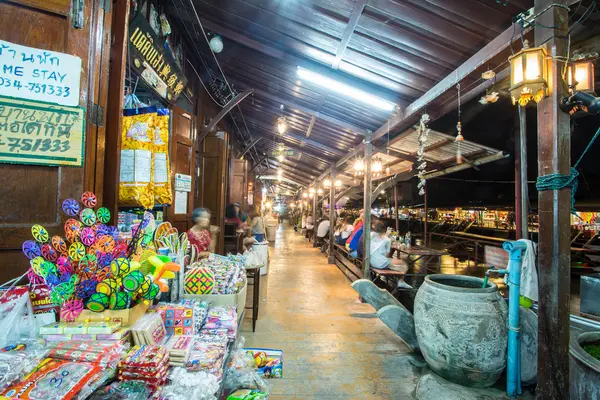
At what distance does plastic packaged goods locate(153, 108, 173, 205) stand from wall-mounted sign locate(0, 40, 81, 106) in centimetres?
63

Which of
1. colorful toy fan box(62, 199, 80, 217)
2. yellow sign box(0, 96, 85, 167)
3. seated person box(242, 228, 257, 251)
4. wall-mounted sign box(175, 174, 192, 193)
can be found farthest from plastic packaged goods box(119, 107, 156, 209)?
seated person box(242, 228, 257, 251)

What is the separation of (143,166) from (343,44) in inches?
129

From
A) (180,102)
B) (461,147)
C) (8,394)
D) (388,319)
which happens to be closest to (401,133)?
(461,147)

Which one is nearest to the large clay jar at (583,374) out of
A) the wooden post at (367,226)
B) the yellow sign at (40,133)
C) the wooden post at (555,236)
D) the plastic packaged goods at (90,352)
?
the wooden post at (555,236)

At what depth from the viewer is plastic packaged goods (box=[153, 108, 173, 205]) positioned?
Answer: 8.59 feet

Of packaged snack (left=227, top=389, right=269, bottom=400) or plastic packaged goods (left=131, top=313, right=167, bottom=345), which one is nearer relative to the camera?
plastic packaged goods (left=131, top=313, right=167, bottom=345)

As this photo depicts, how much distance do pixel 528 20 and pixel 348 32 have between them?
200cm

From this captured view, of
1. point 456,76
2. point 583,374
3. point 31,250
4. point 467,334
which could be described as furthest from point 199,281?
point 456,76

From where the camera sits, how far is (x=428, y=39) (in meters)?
3.66

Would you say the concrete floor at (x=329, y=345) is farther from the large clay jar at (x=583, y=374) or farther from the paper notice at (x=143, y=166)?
the paper notice at (x=143, y=166)

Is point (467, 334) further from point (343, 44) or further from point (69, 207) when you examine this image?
point (343, 44)

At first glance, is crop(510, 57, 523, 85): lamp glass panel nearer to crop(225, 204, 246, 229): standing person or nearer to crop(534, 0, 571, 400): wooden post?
crop(534, 0, 571, 400): wooden post

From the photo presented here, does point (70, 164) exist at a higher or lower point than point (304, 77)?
lower

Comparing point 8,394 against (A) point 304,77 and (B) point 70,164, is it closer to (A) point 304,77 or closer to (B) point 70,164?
(B) point 70,164
